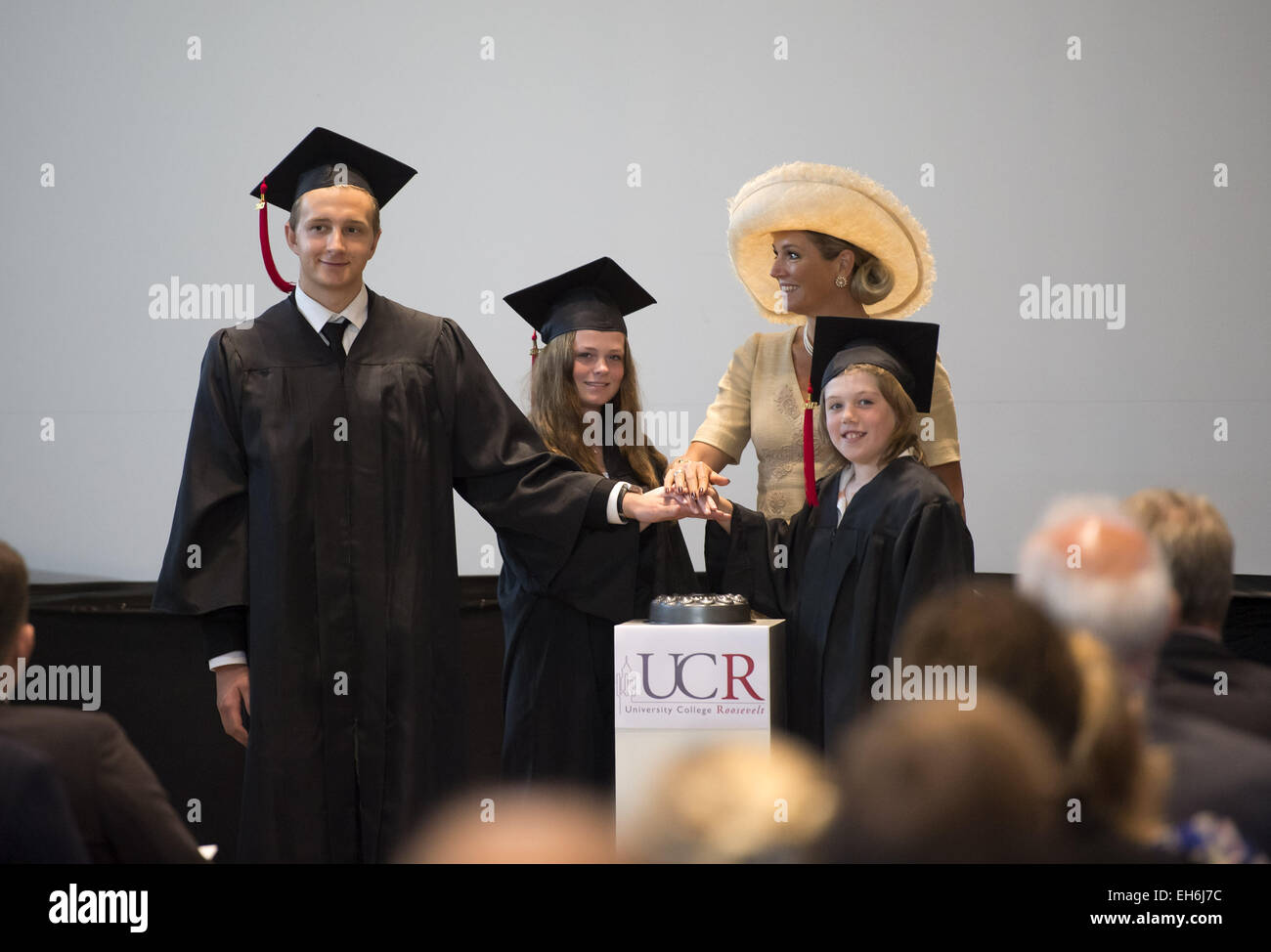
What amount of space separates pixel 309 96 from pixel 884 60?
327 centimetres

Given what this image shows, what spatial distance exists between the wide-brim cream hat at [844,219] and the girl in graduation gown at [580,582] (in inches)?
24.4

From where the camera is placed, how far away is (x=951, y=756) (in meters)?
1.19

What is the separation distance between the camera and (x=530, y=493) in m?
3.57

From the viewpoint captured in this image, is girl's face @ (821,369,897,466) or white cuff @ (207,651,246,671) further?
girl's face @ (821,369,897,466)

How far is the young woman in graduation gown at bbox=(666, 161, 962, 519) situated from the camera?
13.7 ft

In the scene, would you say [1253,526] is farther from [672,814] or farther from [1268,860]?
[672,814]

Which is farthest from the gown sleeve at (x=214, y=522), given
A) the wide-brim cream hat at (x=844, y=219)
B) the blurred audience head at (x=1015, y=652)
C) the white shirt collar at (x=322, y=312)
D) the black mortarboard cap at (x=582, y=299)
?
the blurred audience head at (x=1015, y=652)

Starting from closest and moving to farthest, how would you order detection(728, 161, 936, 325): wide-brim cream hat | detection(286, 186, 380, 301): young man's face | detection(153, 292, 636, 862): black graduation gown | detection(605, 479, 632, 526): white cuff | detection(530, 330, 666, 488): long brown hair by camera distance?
detection(153, 292, 636, 862): black graduation gown < detection(286, 186, 380, 301): young man's face < detection(605, 479, 632, 526): white cuff < detection(530, 330, 666, 488): long brown hair < detection(728, 161, 936, 325): wide-brim cream hat

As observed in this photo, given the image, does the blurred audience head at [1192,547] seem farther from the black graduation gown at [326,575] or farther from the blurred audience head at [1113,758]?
the black graduation gown at [326,575]

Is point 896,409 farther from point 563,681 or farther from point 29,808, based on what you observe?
point 29,808

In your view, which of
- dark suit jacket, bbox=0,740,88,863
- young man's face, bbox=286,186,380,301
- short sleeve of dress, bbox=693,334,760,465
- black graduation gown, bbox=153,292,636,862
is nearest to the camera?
dark suit jacket, bbox=0,740,88,863

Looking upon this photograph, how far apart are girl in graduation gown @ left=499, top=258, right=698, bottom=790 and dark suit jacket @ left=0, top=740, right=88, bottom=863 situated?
2.11 meters

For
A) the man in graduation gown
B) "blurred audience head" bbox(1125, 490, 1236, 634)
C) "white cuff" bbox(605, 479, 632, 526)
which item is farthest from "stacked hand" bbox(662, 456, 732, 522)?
"blurred audience head" bbox(1125, 490, 1236, 634)

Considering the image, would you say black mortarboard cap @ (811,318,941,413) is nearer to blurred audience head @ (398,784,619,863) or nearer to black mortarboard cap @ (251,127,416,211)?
black mortarboard cap @ (251,127,416,211)
